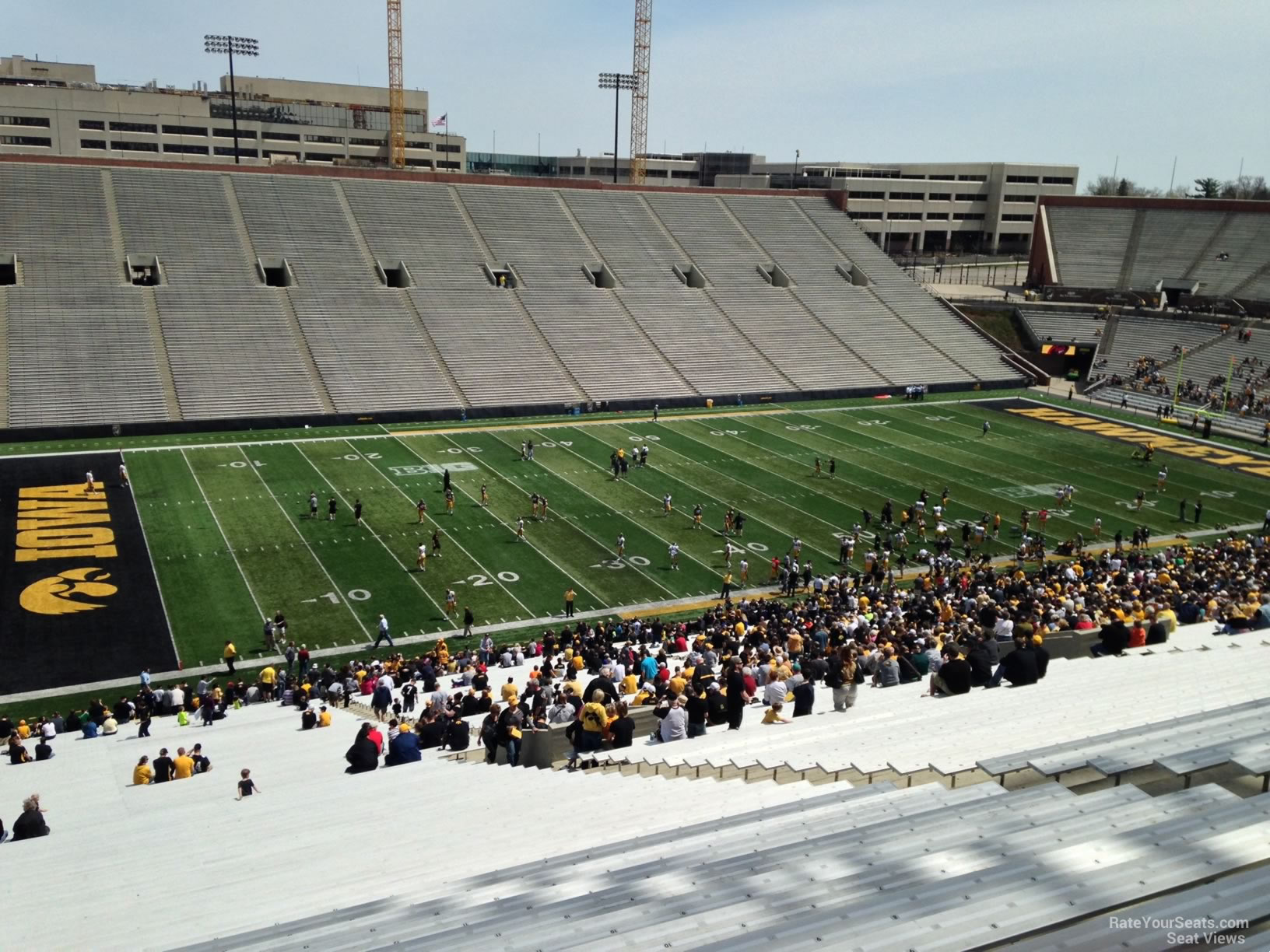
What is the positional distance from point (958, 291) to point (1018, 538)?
4425 cm

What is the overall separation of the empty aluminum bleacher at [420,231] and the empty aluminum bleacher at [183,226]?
6937 mm

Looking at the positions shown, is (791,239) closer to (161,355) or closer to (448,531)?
(161,355)

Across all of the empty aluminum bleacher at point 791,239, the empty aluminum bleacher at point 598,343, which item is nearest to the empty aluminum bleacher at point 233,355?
the empty aluminum bleacher at point 598,343

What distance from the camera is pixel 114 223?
169 feet

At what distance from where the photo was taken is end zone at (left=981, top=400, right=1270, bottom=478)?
4150 cm

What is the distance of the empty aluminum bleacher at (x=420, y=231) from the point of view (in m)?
55.0

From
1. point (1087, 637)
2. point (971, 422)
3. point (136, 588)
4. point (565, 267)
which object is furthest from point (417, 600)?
point (565, 267)

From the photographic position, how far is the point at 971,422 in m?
47.6

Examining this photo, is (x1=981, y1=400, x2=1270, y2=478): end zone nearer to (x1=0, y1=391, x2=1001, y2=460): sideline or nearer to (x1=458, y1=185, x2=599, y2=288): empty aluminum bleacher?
(x1=0, y1=391, x2=1001, y2=460): sideline

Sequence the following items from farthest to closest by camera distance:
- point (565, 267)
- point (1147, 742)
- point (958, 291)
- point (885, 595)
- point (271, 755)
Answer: point (958, 291) → point (565, 267) → point (885, 595) → point (271, 755) → point (1147, 742)

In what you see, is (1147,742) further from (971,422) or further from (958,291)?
(958,291)

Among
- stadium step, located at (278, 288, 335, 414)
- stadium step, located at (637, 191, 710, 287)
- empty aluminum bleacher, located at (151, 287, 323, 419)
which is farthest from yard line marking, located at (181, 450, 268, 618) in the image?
stadium step, located at (637, 191, 710, 287)

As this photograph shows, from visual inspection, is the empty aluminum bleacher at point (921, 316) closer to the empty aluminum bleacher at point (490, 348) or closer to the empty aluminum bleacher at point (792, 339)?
the empty aluminum bleacher at point (792, 339)

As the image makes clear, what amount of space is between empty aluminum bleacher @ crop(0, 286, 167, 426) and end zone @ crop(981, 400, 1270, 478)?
38030 mm
